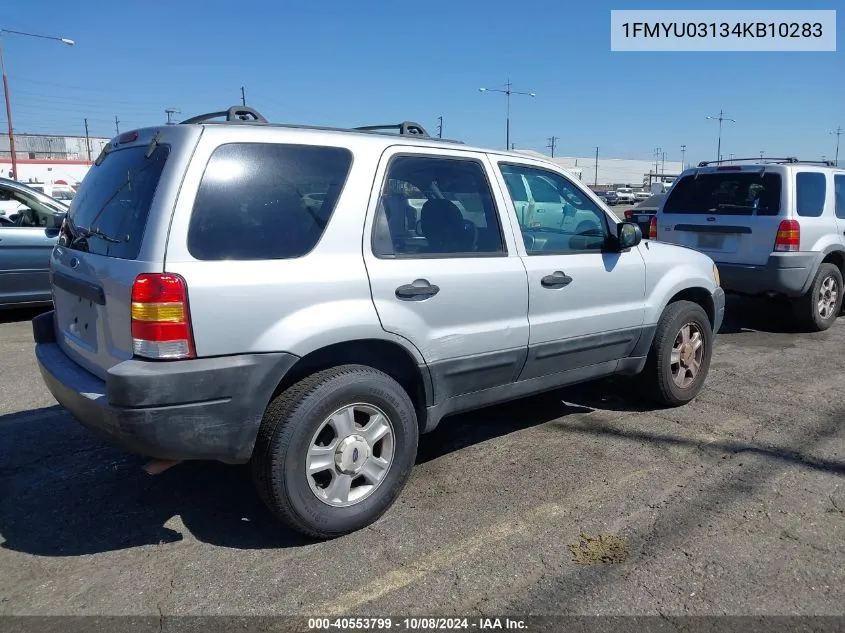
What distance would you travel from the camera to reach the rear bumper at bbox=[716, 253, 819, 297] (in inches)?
284

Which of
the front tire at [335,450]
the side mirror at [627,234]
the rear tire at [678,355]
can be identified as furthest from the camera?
the rear tire at [678,355]

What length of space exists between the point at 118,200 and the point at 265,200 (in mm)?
745

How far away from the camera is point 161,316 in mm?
2732

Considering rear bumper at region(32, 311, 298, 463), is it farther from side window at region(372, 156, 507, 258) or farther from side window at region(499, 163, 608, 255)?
side window at region(499, 163, 608, 255)

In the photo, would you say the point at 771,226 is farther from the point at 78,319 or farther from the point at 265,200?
the point at 78,319

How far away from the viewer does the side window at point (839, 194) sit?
7.84 m

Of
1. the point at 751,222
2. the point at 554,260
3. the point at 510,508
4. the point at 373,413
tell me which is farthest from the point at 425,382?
the point at 751,222

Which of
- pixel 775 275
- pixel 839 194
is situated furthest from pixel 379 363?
pixel 839 194

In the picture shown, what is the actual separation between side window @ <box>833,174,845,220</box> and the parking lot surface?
12.7ft

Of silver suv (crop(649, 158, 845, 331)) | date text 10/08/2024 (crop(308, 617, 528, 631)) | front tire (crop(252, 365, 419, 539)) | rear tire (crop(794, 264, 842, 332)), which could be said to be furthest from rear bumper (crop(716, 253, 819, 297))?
date text 10/08/2024 (crop(308, 617, 528, 631))

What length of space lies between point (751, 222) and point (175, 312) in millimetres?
6455

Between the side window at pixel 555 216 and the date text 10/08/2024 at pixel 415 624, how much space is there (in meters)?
2.01

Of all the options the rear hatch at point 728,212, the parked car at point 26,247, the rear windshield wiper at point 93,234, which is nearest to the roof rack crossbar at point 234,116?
the rear windshield wiper at point 93,234

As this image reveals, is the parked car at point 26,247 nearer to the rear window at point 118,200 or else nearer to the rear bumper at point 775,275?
the rear window at point 118,200
